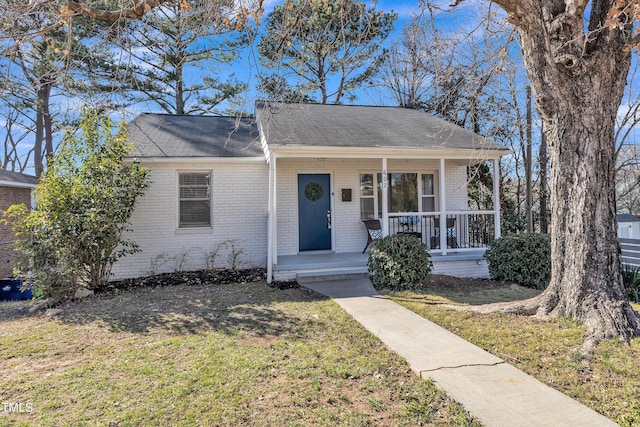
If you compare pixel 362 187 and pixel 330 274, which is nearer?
pixel 330 274

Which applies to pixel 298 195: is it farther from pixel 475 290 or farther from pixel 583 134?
pixel 583 134

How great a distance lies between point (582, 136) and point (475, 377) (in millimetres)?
3371

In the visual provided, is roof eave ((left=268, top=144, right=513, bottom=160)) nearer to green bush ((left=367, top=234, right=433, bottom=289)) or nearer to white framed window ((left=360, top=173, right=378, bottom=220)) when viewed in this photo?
white framed window ((left=360, top=173, right=378, bottom=220))

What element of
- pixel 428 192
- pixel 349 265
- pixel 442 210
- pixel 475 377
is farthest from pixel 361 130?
pixel 475 377

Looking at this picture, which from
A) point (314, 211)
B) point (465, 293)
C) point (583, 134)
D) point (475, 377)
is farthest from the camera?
point (314, 211)

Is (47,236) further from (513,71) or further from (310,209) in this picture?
(513,71)

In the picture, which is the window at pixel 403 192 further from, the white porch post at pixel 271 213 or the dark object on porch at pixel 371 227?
the white porch post at pixel 271 213

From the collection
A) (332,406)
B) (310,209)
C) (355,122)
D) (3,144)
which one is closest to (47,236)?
(310,209)

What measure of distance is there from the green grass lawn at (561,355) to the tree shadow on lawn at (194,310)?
2.18 meters

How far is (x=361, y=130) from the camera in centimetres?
948

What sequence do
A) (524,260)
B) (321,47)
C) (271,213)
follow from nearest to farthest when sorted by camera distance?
(524,260)
(271,213)
(321,47)

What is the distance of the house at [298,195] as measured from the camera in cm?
826

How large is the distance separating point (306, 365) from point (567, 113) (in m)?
4.44

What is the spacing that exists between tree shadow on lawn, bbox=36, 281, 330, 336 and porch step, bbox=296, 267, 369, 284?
0.71 m
